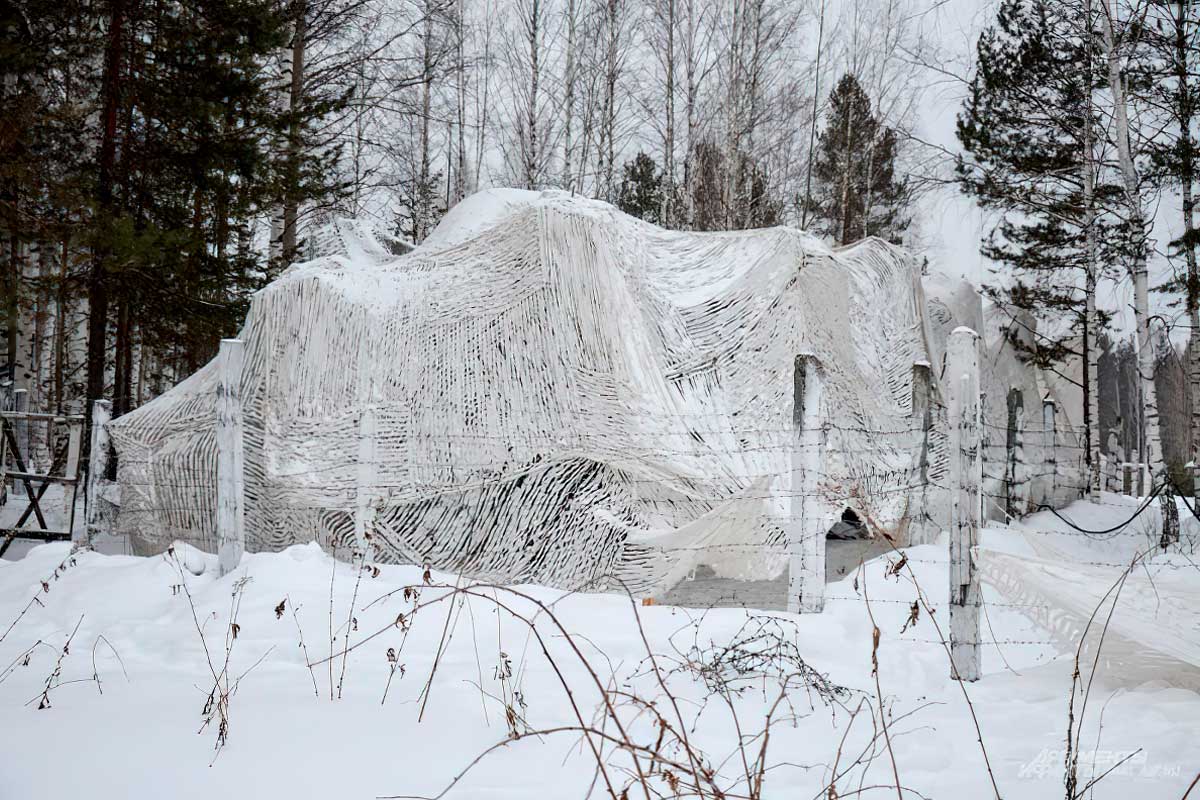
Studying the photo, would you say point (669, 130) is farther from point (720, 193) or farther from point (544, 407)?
point (544, 407)

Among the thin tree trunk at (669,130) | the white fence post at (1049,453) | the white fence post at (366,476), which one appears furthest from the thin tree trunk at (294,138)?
the white fence post at (1049,453)

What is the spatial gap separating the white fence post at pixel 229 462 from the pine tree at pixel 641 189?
16932mm

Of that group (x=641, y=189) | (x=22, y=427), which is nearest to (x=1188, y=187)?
(x=641, y=189)

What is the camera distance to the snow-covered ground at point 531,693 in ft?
8.70

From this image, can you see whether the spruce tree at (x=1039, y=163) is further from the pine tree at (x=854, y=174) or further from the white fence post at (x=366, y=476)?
the white fence post at (x=366, y=476)

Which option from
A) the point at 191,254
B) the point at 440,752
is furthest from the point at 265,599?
the point at 191,254

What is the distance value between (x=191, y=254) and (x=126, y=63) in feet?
7.73

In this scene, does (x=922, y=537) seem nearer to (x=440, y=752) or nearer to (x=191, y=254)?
(x=440, y=752)

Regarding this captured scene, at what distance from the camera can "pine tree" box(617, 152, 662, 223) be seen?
74.4 ft

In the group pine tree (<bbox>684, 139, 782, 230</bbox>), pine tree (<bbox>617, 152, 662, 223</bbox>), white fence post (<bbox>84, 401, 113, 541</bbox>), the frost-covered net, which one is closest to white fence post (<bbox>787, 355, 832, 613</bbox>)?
the frost-covered net

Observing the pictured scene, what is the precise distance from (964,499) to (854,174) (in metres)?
18.6

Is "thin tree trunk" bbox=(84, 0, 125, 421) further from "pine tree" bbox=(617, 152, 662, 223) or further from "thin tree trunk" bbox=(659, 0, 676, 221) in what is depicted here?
"pine tree" bbox=(617, 152, 662, 223)

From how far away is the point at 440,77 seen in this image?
57.5 feet

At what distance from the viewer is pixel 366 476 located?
5973 mm
